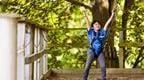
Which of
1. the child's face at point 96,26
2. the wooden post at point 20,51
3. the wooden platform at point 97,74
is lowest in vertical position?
the wooden platform at point 97,74

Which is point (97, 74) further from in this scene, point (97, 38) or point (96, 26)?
point (96, 26)

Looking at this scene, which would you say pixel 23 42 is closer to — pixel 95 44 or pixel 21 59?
pixel 21 59

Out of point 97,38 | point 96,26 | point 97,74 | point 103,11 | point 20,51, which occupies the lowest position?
point 97,74

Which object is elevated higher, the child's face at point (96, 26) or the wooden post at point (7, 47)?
the child's face at point (96, 26)

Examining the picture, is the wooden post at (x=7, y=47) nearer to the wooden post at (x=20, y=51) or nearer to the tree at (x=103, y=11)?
the wooden post at (x=20, y=51)

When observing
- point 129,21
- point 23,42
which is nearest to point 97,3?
point 129,21

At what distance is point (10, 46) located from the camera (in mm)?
5633

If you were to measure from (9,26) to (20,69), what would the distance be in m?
0.96

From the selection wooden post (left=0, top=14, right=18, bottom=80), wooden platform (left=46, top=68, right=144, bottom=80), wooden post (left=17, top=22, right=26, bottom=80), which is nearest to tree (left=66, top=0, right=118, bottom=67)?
wooden platform (left=46, top=68, right=144, bottom=80)

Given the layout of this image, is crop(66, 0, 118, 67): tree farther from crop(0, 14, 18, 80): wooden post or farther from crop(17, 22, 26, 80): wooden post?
crop(0, 14, 18, 80): wooden post

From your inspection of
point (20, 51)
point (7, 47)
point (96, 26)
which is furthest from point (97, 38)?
point (7, 47)

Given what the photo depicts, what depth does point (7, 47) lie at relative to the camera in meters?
5.53

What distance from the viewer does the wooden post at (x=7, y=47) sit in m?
5.50

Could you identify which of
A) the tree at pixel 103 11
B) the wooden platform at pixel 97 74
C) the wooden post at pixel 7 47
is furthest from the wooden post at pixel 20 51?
the tree at pixel 103 11
